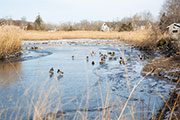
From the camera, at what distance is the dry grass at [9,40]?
37.2 ft

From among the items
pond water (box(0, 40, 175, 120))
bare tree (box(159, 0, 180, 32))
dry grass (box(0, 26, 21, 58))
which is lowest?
pond water (box(0, 40, 175, 120))

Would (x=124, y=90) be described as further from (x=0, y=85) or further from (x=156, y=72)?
(x=0, y=85)

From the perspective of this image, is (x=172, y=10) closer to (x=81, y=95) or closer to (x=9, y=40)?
(x=9, y=40)

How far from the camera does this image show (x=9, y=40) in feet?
38.4

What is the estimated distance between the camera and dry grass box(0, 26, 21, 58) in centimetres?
1133

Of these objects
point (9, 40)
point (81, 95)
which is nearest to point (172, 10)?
point (9, 40)

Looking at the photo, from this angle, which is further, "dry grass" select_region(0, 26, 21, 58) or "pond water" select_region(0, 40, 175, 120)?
"dry grass" select_region(0, 26, 21, 58)

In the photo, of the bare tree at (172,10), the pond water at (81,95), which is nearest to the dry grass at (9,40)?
the pond water at (81,95)

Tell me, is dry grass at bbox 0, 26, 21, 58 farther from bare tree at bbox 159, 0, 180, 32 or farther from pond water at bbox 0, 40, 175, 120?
bare tree at bbox 159, 0, 180, 32

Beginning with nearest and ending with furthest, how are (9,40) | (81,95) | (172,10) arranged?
1. (81,95)
2. (9,40)
3. (172,10)

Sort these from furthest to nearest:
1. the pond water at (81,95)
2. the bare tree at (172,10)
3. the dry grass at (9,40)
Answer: the bare tree at (172,10)
the dry grass at (9,40)
the pond water at (81,95)

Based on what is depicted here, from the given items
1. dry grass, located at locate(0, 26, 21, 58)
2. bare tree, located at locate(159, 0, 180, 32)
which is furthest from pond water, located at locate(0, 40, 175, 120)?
bare tree, located at locate(159, 0, 180, 32)

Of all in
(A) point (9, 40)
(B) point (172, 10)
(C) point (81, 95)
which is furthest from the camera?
(B) point (172, 10)

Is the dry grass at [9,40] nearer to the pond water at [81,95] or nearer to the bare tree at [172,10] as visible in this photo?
the pond water at [81,95]
